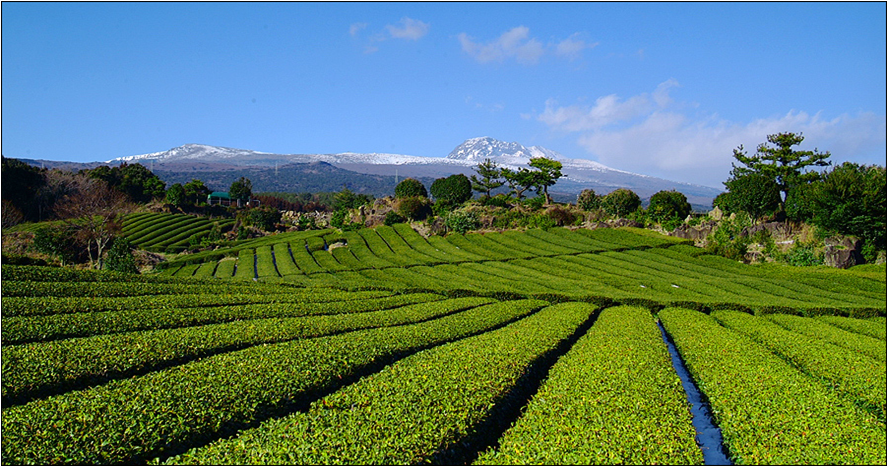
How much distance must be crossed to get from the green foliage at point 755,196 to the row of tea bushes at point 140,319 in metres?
50.1

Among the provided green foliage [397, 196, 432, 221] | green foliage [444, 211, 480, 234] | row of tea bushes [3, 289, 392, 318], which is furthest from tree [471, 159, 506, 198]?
row of tea bushes [3, 289, 392, 318]

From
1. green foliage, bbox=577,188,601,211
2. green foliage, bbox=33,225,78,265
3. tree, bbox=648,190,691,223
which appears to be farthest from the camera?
green foliage, bbox=577,188,601,211

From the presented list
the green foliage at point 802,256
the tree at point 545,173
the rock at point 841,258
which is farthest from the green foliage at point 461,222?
the rock at point 841,258

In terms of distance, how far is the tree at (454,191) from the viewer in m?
86.4

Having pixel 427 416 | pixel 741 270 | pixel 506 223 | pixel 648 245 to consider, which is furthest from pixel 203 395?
pixel 506 223

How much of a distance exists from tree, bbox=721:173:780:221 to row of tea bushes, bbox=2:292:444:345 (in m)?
50.1

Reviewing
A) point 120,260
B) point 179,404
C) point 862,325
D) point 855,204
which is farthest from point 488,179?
point 179,404

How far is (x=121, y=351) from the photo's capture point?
12883mm

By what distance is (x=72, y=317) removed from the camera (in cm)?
1606

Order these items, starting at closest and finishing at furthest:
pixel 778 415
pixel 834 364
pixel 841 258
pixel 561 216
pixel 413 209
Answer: pixel 778 415
pixel 834 364
pixel 841 258
pixel 561 216
pixel 413 209

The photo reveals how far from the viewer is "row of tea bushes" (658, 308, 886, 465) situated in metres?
9.10

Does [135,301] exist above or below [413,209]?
below

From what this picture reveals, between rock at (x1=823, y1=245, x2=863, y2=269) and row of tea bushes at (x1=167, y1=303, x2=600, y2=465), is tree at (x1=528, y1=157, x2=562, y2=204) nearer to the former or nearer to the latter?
rock at (x1=823, y1=245, x2=863, y2=269)

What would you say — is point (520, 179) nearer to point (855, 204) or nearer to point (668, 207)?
point (668, 207)
